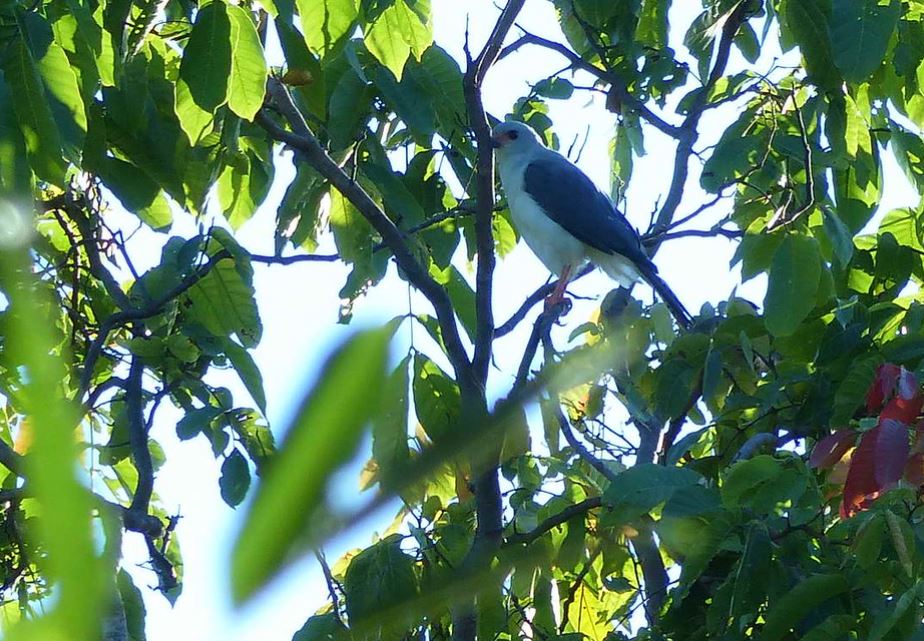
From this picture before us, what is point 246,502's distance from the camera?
0.28 meters

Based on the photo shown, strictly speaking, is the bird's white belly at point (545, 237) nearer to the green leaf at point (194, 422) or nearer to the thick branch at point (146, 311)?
the thick branch at point (146, 311)

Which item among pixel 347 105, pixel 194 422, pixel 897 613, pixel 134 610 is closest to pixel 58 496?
pixel 897 613

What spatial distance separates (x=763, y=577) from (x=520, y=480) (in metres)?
1.18

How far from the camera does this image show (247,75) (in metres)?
2.07

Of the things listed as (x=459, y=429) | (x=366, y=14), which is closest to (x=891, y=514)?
(x=366, y=14)

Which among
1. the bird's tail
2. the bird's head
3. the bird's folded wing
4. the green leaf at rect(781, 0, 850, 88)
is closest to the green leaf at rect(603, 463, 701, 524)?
the green leaf at rect(781, 0, 850, 88)

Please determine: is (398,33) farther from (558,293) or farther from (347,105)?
(558,293)

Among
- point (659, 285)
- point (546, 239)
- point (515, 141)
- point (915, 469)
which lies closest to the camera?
point (915, 469)

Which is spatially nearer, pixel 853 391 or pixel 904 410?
pixel 904 410

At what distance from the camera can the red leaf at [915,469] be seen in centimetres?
225

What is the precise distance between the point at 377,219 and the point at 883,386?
135 cm

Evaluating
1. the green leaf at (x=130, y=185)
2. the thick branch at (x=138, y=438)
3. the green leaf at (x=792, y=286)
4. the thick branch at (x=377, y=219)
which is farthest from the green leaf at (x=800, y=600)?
the green leaf at (x=130, y=185)

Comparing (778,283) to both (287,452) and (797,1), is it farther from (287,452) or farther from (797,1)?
(287,452)

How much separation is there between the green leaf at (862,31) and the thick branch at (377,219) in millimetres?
1136
